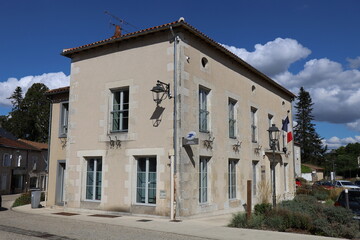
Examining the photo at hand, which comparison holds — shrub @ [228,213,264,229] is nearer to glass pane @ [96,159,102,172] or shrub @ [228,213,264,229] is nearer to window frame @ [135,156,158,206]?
window frame @ [135,156,158,206]

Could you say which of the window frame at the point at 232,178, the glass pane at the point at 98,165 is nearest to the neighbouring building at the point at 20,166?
the glass pane at the point at 98,165

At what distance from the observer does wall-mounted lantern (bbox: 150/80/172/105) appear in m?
11.1

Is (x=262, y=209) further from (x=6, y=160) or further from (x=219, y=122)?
(x=6, y=160)

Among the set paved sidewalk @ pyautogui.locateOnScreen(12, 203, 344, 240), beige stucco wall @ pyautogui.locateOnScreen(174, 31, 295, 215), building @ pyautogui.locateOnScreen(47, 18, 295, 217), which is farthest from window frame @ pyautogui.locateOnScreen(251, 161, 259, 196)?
paved sidewalk @ pyautogui.locateOnScreen(12, 203, 344, 240)

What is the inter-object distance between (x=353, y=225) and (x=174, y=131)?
18.7 feet

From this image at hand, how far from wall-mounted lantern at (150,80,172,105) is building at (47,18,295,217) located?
0.03 m

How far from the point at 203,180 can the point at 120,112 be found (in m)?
3.97

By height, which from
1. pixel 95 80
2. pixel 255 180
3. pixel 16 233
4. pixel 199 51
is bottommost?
pixel 16 233

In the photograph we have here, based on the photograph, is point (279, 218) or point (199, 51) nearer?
point (279, 218)

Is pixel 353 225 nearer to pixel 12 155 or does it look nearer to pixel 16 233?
pixel 16 233

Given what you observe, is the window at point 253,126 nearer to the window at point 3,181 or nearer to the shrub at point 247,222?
the shrub at point 247,222

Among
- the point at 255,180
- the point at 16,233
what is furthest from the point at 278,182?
the point at 16,233

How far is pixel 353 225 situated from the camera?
8.38m

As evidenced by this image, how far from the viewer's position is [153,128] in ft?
38.7
